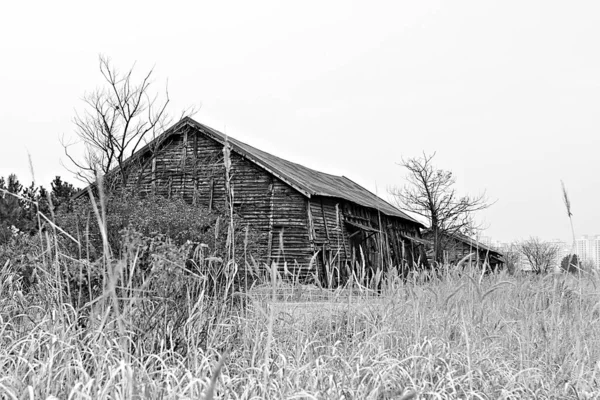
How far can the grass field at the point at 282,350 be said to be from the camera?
359cm

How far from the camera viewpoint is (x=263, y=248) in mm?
19062

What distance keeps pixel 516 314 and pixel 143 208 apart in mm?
9055

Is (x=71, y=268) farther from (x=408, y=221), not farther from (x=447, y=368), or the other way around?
(x=408, y=221)

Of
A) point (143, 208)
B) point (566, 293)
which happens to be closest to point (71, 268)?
point (566, 293)

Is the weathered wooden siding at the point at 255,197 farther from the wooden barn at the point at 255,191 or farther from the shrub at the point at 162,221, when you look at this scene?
the shrub at the point at 162,221

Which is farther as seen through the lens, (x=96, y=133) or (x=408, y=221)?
(x=408, y=221)

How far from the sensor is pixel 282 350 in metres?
4.87

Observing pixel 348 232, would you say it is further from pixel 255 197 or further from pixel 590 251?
pixel 590 251

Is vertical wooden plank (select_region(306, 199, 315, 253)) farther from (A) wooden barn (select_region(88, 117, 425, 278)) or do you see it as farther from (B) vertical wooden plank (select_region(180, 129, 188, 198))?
(B) vertical wooden plank (select_region(180, 129, 188, 198))

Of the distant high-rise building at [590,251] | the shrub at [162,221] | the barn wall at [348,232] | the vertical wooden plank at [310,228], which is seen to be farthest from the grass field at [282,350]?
the vertical wooden plank at [310,228]

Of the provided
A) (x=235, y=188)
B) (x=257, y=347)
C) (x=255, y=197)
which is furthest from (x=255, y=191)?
(x=257, y=347)

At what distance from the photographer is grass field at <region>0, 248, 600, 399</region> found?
359cm

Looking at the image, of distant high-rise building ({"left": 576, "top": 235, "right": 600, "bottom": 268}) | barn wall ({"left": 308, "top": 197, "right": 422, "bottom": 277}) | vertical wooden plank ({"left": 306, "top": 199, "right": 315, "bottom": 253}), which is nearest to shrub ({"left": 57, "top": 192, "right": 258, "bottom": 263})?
barn wall ({"left": 308, "top": 197, "right": 422, "bottom": 277})

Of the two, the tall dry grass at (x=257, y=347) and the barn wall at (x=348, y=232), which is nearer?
the tall dry grass at (x=257, y=347)
